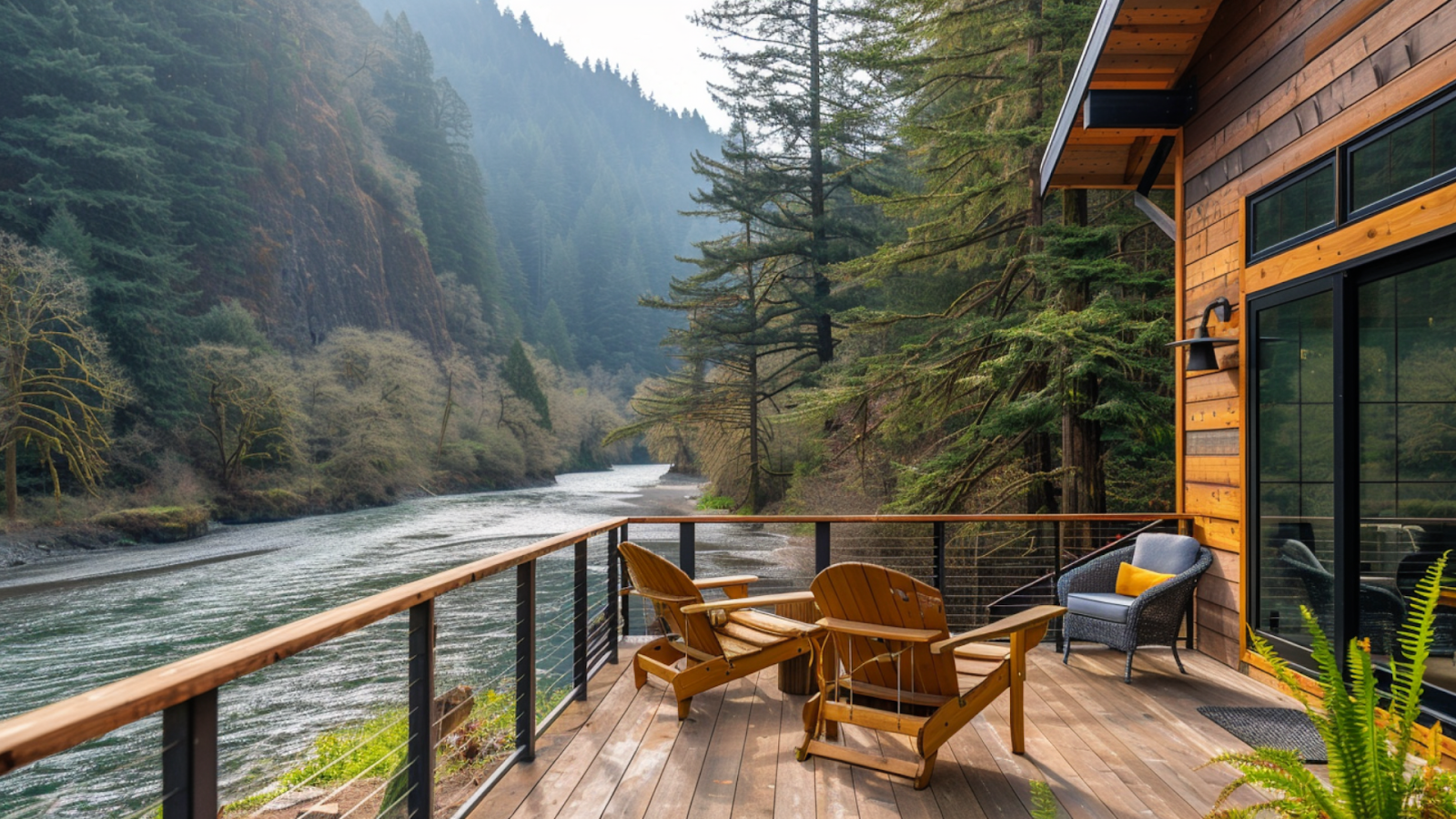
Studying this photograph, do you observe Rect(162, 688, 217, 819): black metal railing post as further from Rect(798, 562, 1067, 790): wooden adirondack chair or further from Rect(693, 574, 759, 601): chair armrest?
Rect(693, 574, 759, 601): chair armrest

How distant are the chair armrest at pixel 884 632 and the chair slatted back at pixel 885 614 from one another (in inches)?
0.7

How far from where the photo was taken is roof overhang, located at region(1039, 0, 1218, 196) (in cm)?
426

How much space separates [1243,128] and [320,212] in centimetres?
3433

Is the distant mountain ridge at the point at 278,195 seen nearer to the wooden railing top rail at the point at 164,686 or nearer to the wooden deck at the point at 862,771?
the wooden deck at the point at 862,771

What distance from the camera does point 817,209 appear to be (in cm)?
1772

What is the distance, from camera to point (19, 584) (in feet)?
41.7

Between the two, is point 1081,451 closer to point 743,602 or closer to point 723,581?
point 723,581

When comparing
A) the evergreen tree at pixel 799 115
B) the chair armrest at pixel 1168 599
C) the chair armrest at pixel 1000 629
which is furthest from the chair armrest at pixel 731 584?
the evergreen tree at pixel 799 115

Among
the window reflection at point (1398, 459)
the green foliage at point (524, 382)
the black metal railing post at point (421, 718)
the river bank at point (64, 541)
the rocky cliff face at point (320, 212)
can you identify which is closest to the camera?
the black metal railing post at point (421, 718)

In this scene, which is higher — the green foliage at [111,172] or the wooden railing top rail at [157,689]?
the green foliage at [111,172]

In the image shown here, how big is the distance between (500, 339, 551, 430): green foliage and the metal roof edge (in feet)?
101

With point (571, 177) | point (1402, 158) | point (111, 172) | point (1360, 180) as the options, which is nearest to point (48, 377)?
point (111, 172)

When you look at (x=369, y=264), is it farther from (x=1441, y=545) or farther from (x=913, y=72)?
(x=1441, y=545)

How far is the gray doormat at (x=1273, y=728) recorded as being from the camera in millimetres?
3021
